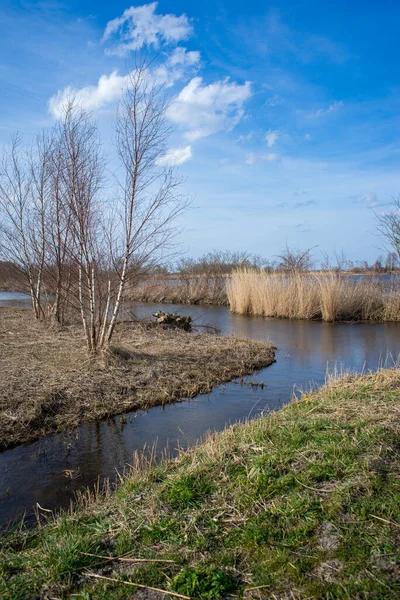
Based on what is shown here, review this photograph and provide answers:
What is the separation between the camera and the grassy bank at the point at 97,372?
589 cm

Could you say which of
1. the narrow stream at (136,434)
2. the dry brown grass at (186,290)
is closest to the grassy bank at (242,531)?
the narrow stream at (136,434)

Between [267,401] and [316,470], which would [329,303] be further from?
[316,470]

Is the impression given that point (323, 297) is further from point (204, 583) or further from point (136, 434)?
point (204, 583)

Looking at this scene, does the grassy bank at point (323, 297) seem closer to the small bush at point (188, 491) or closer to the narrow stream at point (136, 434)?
the narrow stream at point (136, 434)

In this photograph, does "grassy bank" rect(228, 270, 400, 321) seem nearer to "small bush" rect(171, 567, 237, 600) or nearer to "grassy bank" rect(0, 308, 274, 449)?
"grassy bank" rect(0, 308, 274, 449)

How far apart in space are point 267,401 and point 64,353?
4262 millimetres

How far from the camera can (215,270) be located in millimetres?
26031

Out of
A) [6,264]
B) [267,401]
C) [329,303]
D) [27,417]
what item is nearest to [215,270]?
[329,303]

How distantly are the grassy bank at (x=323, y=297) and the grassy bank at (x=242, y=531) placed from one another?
45.1 ft

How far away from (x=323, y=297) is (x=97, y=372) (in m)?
11.7

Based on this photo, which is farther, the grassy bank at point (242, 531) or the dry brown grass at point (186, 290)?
the dry brown grass at point (186, 290)

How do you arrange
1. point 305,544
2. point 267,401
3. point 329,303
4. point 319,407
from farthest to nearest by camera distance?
point 329,303 → point 267,401 → point 319,407 → point 305,544

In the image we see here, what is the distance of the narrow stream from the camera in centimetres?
428

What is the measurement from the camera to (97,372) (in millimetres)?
7543
